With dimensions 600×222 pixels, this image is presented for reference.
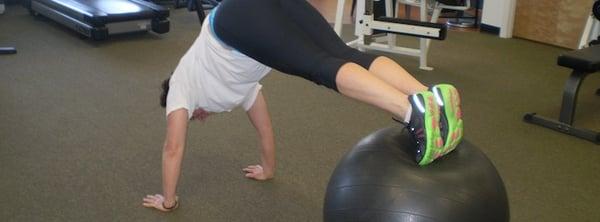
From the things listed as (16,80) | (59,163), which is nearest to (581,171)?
(59,163)

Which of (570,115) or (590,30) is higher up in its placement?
(590,30)

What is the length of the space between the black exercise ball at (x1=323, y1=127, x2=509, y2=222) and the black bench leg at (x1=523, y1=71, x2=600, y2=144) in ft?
6.04

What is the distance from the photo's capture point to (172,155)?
1.93 m

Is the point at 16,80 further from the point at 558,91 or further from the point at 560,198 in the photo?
the point at 558,91

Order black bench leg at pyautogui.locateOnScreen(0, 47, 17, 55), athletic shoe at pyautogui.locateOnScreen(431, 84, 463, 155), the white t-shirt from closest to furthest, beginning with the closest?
athletic shoe at pyautogui.locateOnScreen(431, 84, 463, 155), the white t-shirt, black bench leg at pyautogui.locateOnScreen(0, 47, 17, 55)

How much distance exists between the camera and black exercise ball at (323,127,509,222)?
1.31m

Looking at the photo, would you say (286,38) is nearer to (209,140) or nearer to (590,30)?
(209,140)

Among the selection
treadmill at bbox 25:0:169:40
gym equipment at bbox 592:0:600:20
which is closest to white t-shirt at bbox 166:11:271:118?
treadmill at bbox 25:0:169:40

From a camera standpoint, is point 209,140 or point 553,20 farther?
point 553,20

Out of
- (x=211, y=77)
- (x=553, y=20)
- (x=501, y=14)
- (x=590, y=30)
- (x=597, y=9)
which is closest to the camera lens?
(x=211, y=77)

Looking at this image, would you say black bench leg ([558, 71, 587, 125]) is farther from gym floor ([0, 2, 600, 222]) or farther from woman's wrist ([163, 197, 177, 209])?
woman's wrist ([163, 197, 177, 209])

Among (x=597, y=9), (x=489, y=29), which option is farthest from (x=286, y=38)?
(x=489, y=29)

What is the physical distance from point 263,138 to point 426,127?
0.97m

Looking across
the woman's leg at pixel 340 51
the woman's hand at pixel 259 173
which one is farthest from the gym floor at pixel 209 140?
the woman's leg at pixel 340 51
